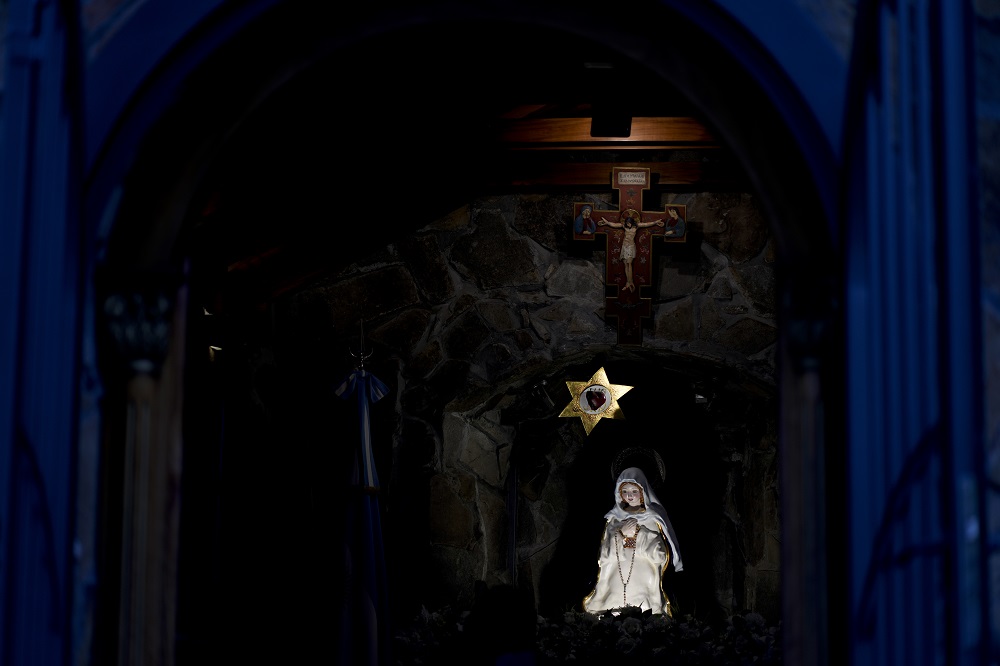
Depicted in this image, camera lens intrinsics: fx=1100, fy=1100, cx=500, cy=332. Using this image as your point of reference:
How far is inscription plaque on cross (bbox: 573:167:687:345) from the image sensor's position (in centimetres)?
539

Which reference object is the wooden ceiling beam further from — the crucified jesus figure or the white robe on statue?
the white robe on statue

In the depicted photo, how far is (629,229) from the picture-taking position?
542 cm

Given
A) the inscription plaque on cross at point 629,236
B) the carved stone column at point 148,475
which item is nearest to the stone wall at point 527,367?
the inscription plaque on cross at point 629,236

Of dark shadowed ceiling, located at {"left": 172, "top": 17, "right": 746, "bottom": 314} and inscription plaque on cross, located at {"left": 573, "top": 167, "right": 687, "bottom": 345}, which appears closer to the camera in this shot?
dark shadowed ceiling, located at {"left": 172, "top": 17, "right": 746, "bottom": 314}

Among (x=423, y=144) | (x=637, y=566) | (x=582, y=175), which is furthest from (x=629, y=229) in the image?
(x=637, y=566)

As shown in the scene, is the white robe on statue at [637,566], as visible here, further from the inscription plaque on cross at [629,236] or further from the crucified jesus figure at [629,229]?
the crucified jesus figure at [629,229]

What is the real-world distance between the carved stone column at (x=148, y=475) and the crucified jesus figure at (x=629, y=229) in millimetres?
3513

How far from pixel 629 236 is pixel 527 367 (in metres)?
0.85

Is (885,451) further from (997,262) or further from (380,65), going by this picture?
(380,65)

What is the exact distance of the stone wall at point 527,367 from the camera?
553cm

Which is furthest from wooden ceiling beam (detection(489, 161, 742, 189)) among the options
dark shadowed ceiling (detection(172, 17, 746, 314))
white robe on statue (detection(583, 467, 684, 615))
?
white robe on statue (detection(583, 467, 684, 615))

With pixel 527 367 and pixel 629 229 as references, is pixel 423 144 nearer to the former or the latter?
pixel 629 229

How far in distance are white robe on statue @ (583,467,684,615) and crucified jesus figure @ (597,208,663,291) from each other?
69.4 inches

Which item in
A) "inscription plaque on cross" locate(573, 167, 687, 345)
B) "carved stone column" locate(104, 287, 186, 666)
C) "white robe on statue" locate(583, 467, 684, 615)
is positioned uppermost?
"inscription plaque on cross" locate(573, 167, 687, 345)
